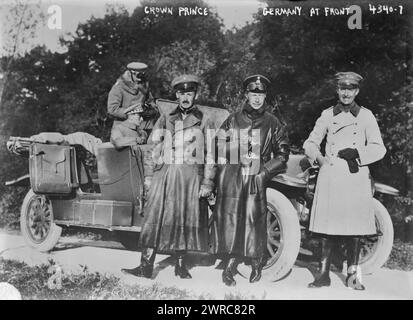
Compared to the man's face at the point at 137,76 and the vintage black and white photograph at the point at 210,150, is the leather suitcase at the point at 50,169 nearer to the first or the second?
the vintage black and white photograph at the point at 210,150

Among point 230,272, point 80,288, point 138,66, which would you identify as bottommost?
point 80,288

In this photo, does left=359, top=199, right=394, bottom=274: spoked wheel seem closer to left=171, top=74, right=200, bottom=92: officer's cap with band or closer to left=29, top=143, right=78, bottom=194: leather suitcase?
left=171, top=74, right=200, bottom=92: officer's cap with band

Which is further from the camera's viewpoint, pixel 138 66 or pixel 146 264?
pixel 138 66

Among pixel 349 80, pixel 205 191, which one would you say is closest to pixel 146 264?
pixel 205 191

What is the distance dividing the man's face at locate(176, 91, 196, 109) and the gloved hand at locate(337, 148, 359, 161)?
1.55m

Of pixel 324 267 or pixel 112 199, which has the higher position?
pixel 112 199

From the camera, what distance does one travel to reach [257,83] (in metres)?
5.40

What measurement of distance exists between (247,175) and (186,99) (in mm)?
975

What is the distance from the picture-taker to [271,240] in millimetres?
5156

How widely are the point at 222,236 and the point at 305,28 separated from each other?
2284 mm

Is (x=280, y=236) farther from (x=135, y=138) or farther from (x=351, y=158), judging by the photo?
(x=135, y=138)

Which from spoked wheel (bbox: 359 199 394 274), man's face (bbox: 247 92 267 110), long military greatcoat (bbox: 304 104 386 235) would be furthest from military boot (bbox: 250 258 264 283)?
man's face (bbox: 247 92 267 110)

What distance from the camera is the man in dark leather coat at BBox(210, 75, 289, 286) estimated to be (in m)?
5.19
